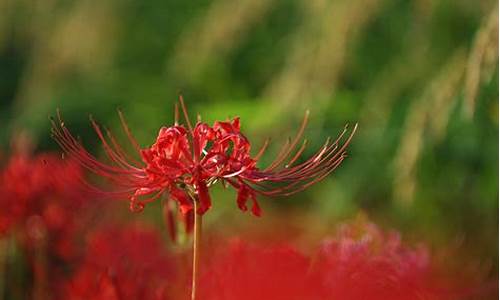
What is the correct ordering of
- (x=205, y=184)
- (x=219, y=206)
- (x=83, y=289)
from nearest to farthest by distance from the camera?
(x=205, y=184), (x=83, y=289), (x=219, y=206)

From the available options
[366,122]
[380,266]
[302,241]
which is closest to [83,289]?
[380,266]

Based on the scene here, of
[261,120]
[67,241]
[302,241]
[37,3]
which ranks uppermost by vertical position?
[37,3]

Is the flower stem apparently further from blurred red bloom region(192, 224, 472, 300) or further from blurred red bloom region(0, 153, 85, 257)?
blurred red bloom region(0, 153, 85, 257)

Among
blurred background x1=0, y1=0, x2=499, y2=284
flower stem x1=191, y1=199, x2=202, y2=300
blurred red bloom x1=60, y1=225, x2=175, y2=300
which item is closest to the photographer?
flower stem x1=191, y1=199, x2=202, y2=300

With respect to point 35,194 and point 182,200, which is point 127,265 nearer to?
point 35,194

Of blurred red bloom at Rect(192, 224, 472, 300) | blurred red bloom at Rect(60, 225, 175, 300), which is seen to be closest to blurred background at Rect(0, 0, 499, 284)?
blurred red bloom at Rect(192, 224, 472, 300)

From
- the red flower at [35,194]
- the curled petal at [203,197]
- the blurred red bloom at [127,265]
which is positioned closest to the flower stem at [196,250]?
the curled petal at [203,197]

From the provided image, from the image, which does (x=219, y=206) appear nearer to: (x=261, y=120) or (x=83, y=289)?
(x=261, y=120)
